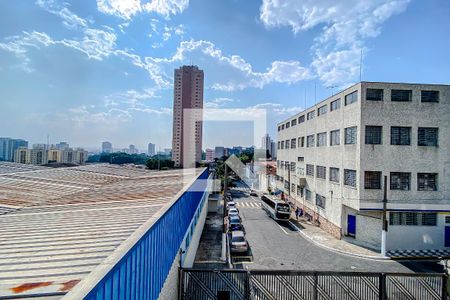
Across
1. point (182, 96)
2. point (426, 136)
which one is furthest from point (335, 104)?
point (182, 96)

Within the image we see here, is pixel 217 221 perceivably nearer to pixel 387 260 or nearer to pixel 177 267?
pixel 387 260

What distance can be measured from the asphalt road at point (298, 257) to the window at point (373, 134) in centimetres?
723

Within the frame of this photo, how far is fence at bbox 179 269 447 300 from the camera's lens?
374 inches

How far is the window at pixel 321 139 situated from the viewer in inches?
874

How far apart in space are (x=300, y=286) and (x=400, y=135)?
1240 cm

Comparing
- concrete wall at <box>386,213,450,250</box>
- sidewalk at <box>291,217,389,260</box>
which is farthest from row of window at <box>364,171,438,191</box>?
sidewalk at <box>291,217,389,260</box>

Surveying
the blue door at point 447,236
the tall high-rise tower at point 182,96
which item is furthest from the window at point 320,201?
the tall high-rise tower at point 182,96

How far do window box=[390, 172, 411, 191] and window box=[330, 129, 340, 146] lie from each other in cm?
440

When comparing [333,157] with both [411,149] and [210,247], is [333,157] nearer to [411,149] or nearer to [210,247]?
[411,149]

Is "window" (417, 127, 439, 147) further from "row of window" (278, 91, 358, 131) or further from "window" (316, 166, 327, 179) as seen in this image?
"window" (316, 166, 327, 179)

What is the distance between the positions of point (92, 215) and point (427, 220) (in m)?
19.6

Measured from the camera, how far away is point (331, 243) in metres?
17.8

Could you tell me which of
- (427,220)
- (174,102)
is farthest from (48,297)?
(174,102)

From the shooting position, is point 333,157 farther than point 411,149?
Yes
